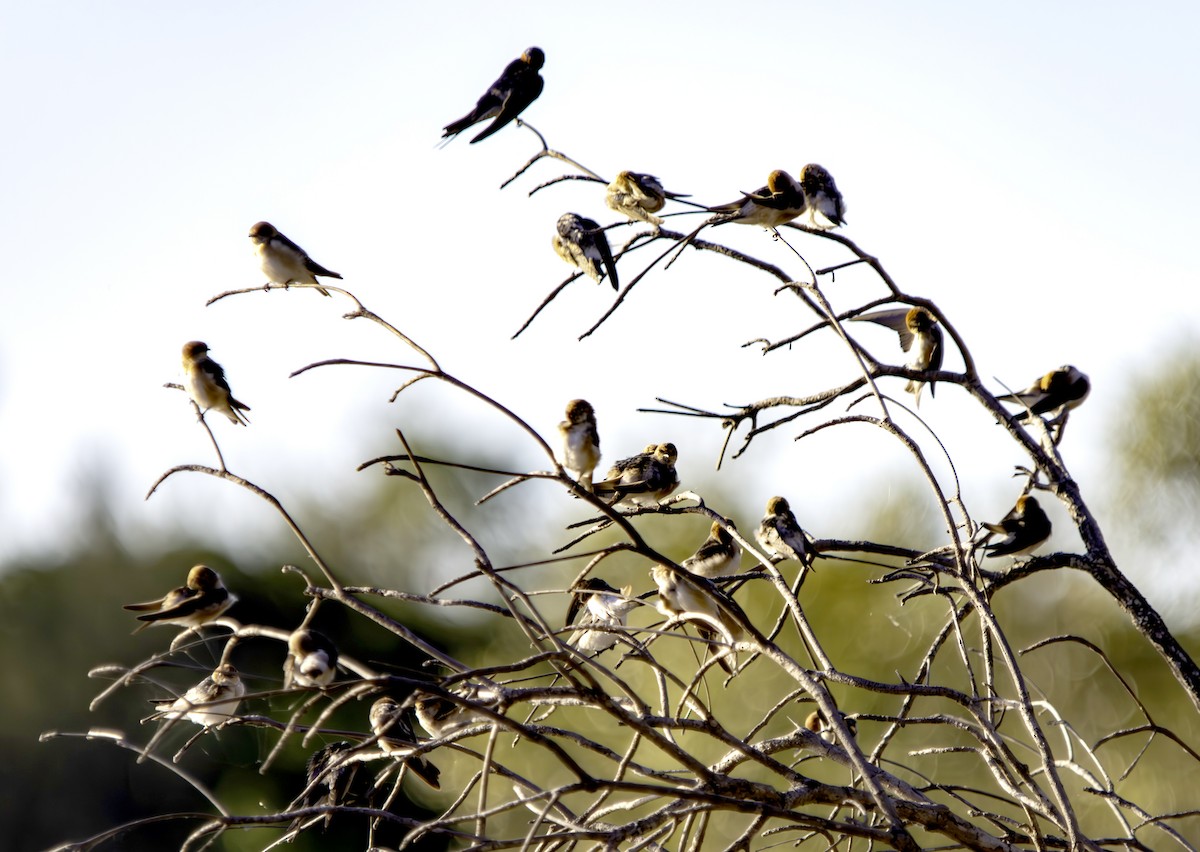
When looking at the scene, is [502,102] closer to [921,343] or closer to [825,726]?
[921,343]

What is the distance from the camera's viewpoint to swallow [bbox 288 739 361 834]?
3.16 meters

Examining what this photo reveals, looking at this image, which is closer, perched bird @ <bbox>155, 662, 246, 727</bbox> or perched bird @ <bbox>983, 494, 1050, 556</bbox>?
perched bird @ <bbox>155, 662, 246, 727</bbox>

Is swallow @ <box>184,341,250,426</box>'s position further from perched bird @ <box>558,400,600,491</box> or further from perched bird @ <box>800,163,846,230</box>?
perched bird @ <box>800,163,846,230</box>

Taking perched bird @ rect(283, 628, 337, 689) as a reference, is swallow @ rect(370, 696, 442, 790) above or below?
below

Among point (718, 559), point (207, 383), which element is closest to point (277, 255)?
point (207, 383)

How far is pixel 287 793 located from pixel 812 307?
1891cm

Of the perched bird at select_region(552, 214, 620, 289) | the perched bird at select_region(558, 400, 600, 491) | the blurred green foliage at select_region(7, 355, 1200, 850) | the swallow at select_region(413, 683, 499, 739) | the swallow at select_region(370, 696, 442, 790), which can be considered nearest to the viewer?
the swallow at select_region(413, 683, 499, 739)

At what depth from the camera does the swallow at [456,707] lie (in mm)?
2570

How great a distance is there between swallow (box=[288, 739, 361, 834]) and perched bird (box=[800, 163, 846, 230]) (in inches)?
137

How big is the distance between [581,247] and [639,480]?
3.77ft

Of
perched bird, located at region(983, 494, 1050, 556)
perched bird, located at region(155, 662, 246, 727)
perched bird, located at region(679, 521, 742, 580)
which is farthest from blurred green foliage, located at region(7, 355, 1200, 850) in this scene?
perched bird, located at region(155, 662, 246, 727)

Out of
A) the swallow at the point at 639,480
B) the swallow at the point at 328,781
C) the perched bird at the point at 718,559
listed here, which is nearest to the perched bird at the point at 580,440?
the swallow at the point at 639,480

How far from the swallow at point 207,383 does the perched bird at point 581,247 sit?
1.76 m

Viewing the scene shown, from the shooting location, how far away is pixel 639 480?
6.28 meters
